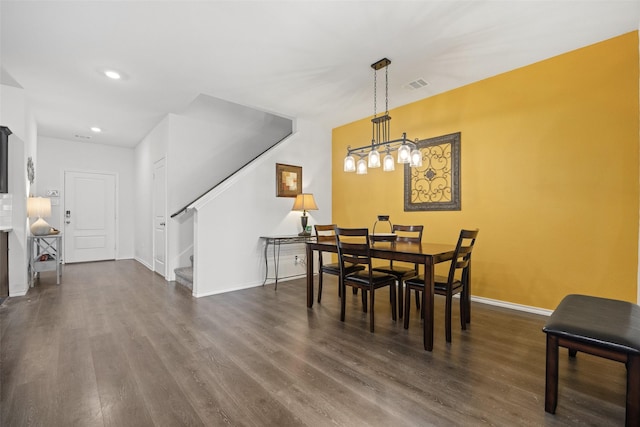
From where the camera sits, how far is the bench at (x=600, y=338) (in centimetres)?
139

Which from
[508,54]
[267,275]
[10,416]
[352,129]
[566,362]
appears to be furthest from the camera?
[352,129]

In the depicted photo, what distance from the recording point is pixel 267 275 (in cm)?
461

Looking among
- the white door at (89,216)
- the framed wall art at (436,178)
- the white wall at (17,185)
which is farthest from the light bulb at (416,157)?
the white door at (89,216)

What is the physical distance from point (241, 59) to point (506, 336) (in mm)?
3705

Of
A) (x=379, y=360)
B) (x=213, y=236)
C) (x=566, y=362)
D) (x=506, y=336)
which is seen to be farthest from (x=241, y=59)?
(x=566, y=362)

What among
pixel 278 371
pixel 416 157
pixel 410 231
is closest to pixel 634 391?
pixel 278 371

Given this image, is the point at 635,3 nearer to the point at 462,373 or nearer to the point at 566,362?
the point at 566,362

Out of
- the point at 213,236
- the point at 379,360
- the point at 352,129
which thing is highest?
the point at 352,129

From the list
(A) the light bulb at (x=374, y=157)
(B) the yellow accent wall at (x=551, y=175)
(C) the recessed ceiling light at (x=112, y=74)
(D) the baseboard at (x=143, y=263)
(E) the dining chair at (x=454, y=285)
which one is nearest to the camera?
(E) the dining chair at (x=454, y=285)

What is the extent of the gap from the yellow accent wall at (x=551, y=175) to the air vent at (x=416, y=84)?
0.41 meters

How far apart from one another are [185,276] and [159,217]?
5.00 feet

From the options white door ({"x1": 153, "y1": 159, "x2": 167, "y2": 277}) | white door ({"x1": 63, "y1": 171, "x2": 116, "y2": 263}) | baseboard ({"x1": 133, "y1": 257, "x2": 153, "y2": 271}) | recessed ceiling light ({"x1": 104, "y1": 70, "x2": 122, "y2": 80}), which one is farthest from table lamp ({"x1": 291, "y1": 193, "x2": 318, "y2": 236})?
white door ({"x1": 63, "y1": 171, "x2": 116, "y2": 263})

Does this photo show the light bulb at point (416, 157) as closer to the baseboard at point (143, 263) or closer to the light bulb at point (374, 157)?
the light bulb at point (374, 157)

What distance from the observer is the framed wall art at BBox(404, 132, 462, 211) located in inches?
151
